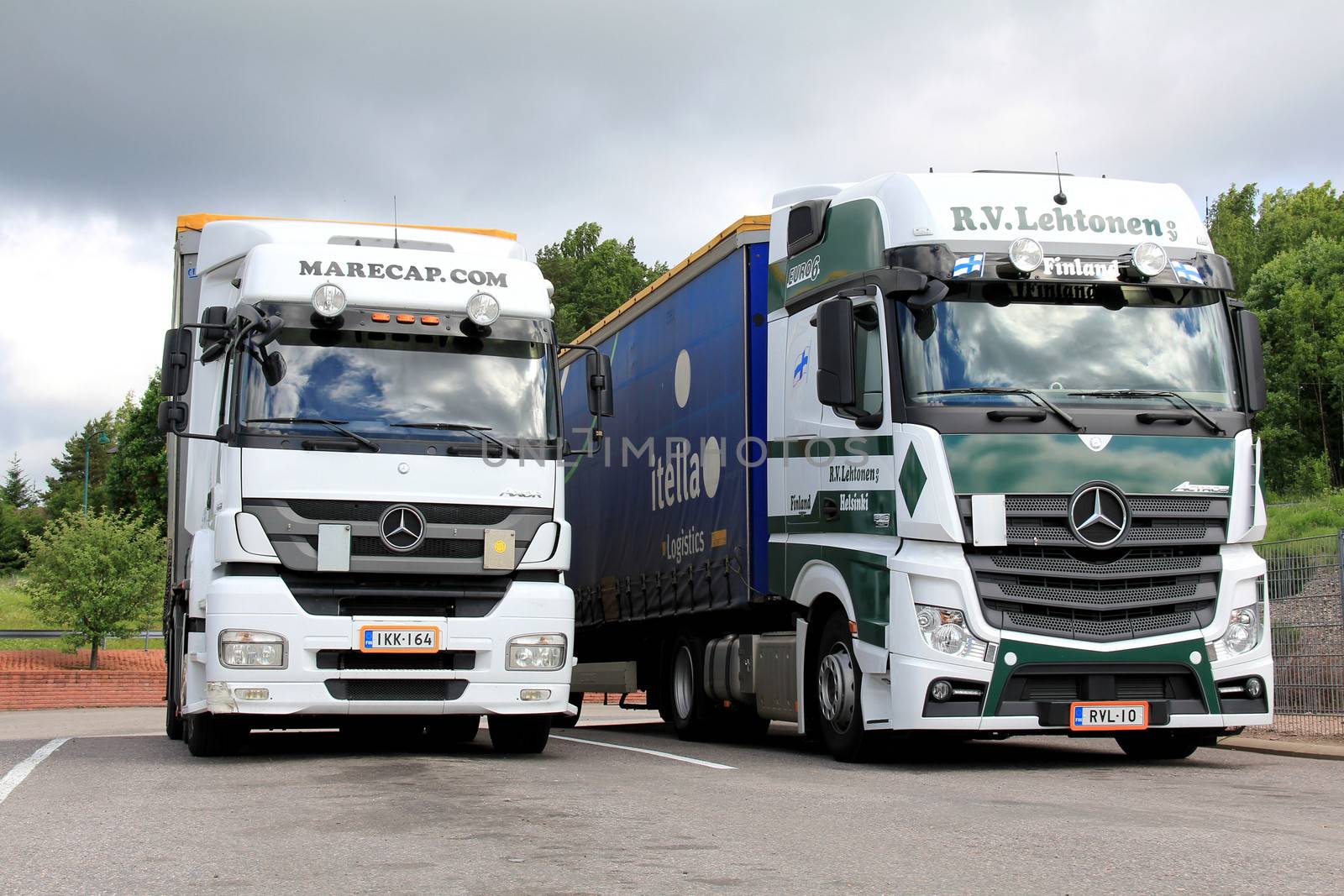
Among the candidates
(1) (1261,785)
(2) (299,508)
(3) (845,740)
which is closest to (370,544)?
(2) (299,508)

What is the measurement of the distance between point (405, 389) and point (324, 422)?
64 centimetres

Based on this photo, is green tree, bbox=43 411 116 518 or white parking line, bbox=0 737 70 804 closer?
white parking line, bbox=0 737 70 804

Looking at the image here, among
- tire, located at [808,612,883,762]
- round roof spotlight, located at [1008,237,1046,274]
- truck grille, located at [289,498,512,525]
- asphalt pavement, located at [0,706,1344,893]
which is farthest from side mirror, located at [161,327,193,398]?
round roof spotlight, located at [1008,237,1046,274]

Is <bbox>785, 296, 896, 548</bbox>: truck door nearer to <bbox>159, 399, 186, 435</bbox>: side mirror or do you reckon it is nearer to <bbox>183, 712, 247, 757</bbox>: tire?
<bbox>183, 712, 247, 757</bbox>: tire

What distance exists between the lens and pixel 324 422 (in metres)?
10.9

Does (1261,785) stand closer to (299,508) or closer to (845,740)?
(845,740)

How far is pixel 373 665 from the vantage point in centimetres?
1085

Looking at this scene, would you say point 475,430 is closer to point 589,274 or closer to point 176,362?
point 176,362

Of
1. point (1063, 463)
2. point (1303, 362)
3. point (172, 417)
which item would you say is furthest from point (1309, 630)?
point (1303, 362)

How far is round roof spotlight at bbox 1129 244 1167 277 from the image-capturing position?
10.9 meters

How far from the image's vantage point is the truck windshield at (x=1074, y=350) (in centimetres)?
1052

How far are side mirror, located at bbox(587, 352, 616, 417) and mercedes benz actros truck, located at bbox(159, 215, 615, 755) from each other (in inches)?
16.1

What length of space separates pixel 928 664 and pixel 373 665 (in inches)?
149

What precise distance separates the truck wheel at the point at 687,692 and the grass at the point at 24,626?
37.8m
